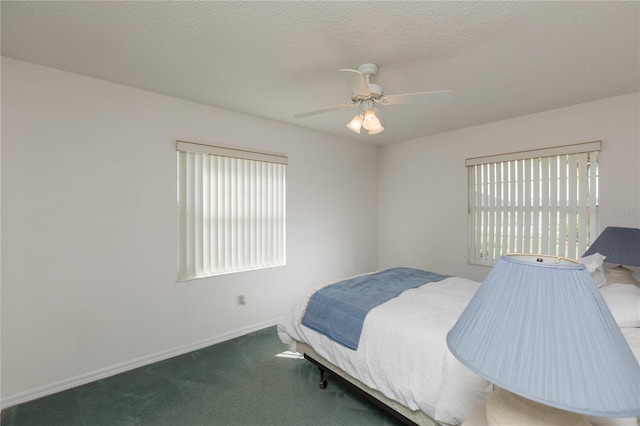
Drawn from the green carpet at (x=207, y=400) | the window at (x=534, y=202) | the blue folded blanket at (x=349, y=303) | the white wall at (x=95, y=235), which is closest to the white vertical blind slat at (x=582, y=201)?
the window at (x=534, y=202)

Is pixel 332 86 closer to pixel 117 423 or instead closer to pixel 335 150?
Result: pixel 335 150

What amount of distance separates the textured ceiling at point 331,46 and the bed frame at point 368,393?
7.49ft

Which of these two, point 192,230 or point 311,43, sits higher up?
point 311,43

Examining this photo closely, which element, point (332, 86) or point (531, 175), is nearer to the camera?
point (332, 86)

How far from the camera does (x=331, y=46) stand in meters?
1.97

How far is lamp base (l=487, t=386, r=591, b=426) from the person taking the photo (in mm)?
816

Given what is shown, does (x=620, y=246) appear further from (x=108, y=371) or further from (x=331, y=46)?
(x=108, y=371)

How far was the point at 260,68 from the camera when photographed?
2.30 metres

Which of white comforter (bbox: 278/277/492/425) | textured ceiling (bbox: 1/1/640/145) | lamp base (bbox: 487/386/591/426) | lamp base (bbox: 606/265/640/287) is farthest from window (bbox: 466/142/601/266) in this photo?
lamp base (bbox: 487/386/591/426)

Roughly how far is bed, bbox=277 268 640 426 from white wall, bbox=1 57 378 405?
1361 millimetres

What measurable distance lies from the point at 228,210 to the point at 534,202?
3.54 metres

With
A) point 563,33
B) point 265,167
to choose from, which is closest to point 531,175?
point 563,33

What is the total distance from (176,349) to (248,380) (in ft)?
3.11

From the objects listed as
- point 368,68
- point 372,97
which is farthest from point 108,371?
point 368,68
